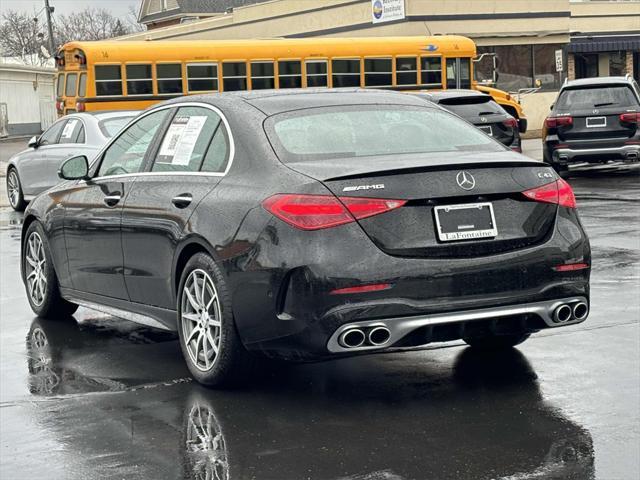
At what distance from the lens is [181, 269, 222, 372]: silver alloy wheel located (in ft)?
22.1

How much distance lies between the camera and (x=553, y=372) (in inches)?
275

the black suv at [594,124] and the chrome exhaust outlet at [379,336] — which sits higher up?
the chrome exhaust outlet at [379,336]

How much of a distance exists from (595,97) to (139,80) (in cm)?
1321

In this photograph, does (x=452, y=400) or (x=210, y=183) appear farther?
(x=210, y=183)

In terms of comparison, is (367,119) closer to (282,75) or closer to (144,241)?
(144,241)

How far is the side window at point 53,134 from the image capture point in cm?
1871

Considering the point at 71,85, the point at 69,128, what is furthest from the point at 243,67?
the point at 69,128

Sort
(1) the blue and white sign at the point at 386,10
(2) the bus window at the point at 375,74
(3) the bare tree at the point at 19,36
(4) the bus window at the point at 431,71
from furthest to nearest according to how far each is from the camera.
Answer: (3) the bare tree at the point at 19,36
(1) the blue and white sign at the point at 386,10
(4) the bus window at the point at 431,71
(2) the bus window at the point at 375,74

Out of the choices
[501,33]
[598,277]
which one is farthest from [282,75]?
[598,277]

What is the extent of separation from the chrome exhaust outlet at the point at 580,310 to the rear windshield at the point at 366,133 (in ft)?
3.18

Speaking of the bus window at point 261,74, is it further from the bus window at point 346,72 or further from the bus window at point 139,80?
the bus window at point 139,80

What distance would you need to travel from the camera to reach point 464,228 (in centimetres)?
629

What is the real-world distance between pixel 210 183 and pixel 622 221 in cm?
885

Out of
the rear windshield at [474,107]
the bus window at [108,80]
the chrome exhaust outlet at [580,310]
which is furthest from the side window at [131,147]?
the bus window at [108,80]
